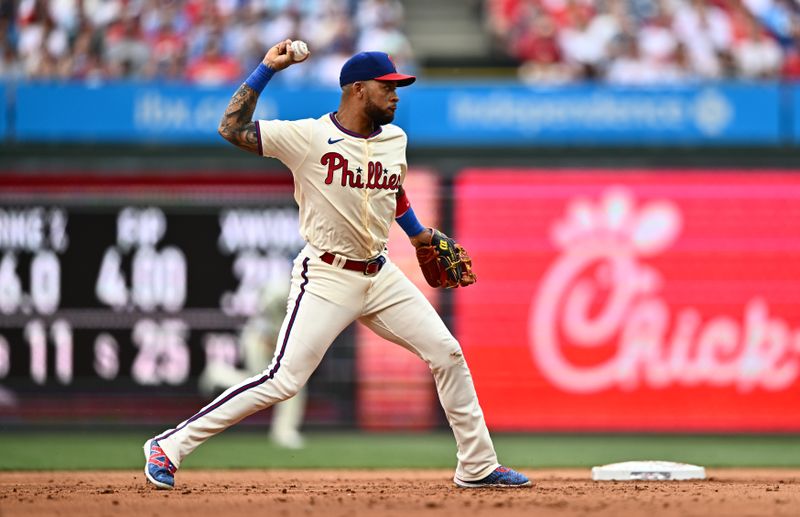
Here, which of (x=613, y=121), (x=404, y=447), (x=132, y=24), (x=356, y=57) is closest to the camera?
(x=356, y=57)

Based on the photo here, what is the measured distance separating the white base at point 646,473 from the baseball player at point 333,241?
148cm

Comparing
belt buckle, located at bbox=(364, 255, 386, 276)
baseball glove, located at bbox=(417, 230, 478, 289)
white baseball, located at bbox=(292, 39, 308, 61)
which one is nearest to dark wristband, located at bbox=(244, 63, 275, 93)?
white baseball, located at bbox=(292, 39, 308, 61)

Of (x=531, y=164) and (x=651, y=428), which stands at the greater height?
(x=531, y=164)

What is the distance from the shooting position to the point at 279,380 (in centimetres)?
642

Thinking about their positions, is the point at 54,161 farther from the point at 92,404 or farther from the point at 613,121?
the point at 613,121

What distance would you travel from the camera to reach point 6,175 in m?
12.6

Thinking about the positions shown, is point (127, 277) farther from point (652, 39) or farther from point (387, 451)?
point (652, 39)

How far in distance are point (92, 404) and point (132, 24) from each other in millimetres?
3843

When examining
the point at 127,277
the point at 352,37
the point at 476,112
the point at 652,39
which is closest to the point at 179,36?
the point at 352,37

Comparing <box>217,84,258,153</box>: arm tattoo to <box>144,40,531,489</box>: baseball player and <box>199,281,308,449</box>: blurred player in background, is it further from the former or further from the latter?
<box>199,281,308,449</box>: blurred player in background

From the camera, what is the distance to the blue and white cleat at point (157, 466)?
6.45 meters

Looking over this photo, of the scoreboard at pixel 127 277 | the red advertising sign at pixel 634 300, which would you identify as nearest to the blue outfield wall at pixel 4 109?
the scoreboard at pixel 127 277

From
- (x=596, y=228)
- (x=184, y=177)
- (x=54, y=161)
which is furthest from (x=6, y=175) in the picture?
(x=596, y=228)

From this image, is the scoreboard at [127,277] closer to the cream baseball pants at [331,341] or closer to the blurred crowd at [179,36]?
the blurred crowd at [179,36]
